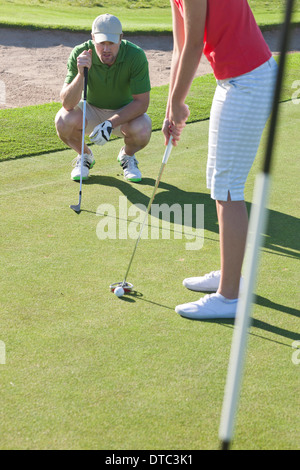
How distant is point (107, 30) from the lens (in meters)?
4.87

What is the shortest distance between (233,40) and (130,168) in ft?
8.08

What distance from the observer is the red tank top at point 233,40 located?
282 cm

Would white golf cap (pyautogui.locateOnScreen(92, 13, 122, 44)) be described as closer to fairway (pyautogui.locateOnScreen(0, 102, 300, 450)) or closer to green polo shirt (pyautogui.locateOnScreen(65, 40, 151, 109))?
green polo shirt (pyautogui.locateOnScreen(65, 40, 151, 109))

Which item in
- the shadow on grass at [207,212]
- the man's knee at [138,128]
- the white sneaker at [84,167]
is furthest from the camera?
the man's knee at [138,128]

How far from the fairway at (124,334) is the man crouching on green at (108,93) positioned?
1.85 ft

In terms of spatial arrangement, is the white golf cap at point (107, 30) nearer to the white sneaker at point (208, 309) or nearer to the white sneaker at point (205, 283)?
the white sneaker at point (205, 283)

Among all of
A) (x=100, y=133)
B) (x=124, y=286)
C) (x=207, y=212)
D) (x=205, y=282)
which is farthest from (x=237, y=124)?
(x=100, y=133)

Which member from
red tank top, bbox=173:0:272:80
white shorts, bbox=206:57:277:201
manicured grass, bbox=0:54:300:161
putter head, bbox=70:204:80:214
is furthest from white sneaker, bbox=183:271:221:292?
manicured grass, bbox=0:54:300:161

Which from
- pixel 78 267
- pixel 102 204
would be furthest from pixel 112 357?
pixel 102 204

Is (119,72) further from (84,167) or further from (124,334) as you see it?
(124,334)

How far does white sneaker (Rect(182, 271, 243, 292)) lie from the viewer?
132 inches

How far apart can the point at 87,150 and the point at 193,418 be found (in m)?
3.51

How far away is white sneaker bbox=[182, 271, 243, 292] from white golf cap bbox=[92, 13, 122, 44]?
235cm

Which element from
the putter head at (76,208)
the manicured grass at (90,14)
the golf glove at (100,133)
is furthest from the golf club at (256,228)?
the manicured grass at (90,14)
